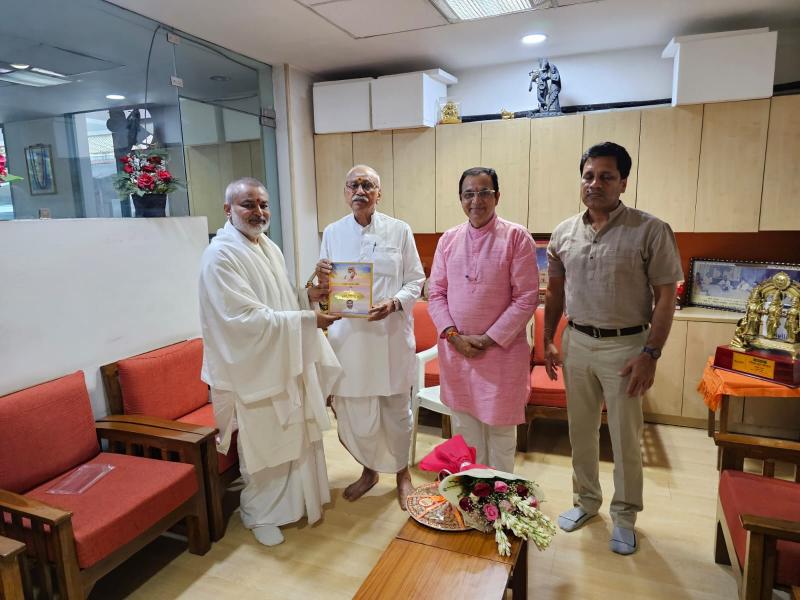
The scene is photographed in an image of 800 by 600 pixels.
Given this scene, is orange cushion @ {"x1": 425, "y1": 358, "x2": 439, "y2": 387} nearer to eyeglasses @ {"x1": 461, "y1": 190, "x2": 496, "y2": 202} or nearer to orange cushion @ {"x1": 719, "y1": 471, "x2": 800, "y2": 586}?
eyeglasses @ {"x1": 461, "y1": 190, "x2": 496, "y2": 202}

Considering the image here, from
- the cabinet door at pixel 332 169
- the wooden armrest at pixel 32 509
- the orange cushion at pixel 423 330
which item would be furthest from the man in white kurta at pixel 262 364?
the cabinet door at pixel 332 169

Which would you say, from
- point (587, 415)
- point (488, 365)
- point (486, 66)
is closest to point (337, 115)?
point (486, 66)

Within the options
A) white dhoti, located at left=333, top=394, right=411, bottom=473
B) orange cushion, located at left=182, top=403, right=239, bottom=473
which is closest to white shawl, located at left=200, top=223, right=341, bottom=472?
orange cushion, located at left=182, top=403, right=239, bottom=473

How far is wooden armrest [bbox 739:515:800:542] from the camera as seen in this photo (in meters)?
1.50

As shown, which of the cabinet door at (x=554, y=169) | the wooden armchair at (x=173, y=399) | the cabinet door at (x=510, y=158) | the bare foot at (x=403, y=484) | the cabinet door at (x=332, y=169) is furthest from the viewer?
the cabinet door at (x=332, y=169)

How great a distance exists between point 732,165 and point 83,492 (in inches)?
153

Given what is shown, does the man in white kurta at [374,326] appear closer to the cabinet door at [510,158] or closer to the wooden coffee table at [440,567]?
the wooden coffee table at [440,567]

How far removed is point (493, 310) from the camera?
2.28 metres

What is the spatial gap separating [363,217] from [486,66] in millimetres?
2275

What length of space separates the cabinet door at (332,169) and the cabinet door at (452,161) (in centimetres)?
73

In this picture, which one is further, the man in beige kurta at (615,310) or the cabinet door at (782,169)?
the cabinet door at (782,169)

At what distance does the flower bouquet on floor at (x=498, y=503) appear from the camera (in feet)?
5.22

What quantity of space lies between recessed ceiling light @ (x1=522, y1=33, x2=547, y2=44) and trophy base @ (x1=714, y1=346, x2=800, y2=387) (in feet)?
7.22

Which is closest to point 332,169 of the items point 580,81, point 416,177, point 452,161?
point 416,177
